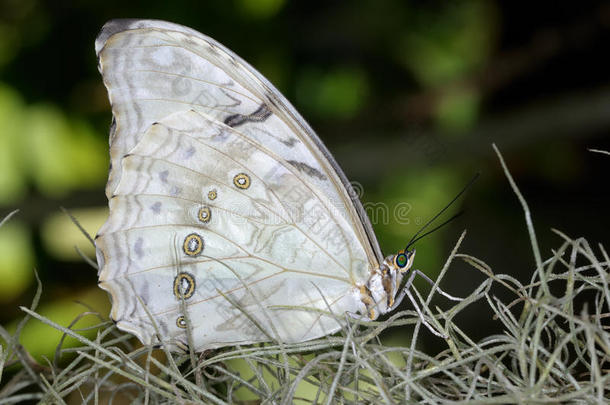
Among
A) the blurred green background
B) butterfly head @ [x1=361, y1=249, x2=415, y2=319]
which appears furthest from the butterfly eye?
the blurred green background

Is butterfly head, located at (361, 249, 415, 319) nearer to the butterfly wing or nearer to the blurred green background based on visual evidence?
the butterfly wing

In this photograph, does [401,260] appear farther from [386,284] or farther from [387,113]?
[387,113]

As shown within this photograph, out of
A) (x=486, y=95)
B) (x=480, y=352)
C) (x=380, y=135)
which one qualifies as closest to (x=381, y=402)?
(x=480, y=352)

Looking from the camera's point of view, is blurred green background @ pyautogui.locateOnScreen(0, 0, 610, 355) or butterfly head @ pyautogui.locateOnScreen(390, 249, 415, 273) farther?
blurred green background @ pyautogui.locateOnScreen(0, 0, 610, 355)

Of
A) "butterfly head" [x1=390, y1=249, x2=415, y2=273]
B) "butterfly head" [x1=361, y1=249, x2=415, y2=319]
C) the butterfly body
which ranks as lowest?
"butterfly head" [x1=361, y1=249, x2=415, y2=319]

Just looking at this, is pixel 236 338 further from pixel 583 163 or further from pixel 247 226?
pixel 583 163
